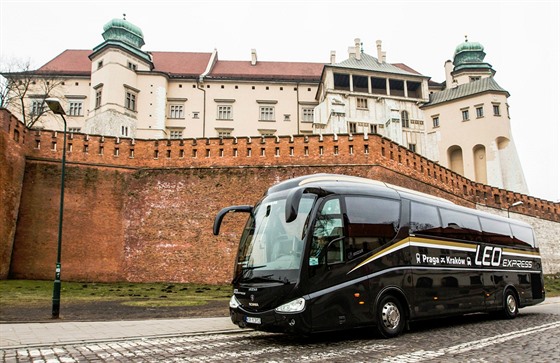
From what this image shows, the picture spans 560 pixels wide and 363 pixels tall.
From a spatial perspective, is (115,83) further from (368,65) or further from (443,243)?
(443,243)

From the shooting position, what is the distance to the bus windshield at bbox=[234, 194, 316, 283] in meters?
7.75

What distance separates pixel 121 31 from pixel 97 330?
43.1 metres

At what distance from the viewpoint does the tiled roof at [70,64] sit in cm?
4831

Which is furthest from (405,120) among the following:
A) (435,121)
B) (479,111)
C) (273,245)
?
(273,245)

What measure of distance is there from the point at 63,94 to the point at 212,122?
52.9ft

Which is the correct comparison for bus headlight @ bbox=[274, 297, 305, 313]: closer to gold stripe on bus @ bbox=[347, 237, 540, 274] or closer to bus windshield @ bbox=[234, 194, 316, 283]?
bus windshield @ bbox=[234, 194, 316, 283]

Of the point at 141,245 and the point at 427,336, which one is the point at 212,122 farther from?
the point at 427,336

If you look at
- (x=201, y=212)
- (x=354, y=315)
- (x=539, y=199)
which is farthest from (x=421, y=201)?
(x=539, y=199)

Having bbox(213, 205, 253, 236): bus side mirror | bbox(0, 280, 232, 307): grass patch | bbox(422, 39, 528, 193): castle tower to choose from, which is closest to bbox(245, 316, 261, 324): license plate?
bbox(213, 205, 253, 236): bus side mirror

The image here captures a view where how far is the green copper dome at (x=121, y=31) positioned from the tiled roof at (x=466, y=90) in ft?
107

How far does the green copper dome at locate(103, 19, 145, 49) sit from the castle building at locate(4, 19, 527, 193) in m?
0.10

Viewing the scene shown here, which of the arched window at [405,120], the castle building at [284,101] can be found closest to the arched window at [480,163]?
the castle building at [284,101]

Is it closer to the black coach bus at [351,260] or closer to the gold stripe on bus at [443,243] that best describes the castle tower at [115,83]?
the black coach bus at [351,260]

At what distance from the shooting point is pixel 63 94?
1881 inches
